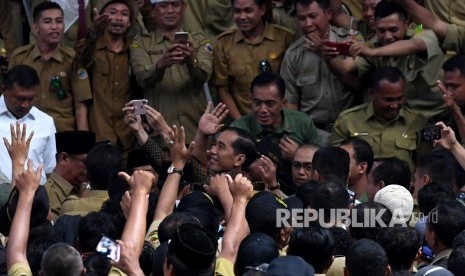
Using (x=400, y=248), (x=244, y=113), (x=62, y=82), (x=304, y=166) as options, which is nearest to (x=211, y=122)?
(x=304, y=166)

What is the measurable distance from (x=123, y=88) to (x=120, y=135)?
0.43 m

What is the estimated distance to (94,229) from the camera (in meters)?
9.27

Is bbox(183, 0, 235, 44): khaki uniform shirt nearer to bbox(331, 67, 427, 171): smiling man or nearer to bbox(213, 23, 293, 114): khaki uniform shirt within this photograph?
bbox(213, 23, 293, 114): khaki uniform shirt

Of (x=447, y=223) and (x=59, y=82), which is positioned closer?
(x=447, y=223)

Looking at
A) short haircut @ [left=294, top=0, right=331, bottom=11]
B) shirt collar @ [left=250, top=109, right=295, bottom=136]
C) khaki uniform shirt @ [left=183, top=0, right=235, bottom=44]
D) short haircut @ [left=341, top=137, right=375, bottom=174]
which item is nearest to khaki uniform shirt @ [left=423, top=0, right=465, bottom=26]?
short haircut @ [left=294, top=0, right=331, bottom=11]

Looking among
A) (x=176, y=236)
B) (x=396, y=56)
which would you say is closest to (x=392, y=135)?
(x=396, y=56)

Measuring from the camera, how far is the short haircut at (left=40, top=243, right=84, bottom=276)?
788 cm

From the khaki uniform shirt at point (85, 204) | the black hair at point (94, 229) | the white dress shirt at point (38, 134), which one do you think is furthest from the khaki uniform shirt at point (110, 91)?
the black hair at point (94, 229)

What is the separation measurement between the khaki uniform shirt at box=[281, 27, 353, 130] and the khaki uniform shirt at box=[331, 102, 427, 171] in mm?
450

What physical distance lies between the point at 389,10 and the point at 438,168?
2.20 meters

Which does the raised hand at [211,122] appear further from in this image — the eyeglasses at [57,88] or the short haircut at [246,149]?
the eyeglasses at [57,88]

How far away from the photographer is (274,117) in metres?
12.6

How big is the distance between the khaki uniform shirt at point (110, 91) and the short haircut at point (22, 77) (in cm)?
94

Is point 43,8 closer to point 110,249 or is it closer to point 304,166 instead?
point 304,166
